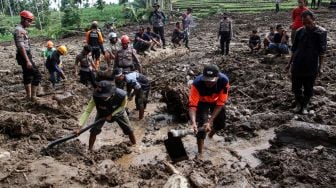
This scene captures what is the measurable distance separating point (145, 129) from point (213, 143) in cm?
172

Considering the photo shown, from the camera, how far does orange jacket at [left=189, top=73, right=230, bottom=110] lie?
5.98m

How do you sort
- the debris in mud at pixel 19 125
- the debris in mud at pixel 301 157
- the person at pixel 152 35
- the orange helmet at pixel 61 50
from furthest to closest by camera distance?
the person at pixel 152 35 < the orange helmet at pixel 61 50 < the debris in mud at pixel 19 125 < the debris in mud at pixel 301 157

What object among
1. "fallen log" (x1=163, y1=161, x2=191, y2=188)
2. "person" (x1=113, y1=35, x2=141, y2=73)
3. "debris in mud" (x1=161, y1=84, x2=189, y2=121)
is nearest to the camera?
"fallen log" (x1=163, y1=161, x2=191, y2=188)

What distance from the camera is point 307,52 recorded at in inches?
282

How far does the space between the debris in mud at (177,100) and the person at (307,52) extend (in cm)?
214

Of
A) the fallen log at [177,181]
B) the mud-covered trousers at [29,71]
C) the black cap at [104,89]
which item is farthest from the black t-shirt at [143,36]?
the fallen log at [177,181]

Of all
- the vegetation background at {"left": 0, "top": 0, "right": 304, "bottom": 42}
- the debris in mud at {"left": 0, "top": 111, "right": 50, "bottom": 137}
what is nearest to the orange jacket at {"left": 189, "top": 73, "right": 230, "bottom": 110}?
the debris in mud at {"left": 0, "top": 111, "right": 50, "bottom": 137}

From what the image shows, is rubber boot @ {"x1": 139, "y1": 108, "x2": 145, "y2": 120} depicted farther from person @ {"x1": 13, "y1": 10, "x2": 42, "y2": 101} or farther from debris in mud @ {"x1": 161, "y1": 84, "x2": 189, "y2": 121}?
person @ {"x1": 13, "y1": 10, "x2": 42, "y2": 101}

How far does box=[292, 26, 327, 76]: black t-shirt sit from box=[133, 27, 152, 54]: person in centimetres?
949

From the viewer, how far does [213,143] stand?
7.14 meters

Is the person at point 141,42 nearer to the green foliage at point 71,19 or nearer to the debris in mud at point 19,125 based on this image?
the debris in mud at point 19,125

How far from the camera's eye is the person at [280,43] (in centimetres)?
1341

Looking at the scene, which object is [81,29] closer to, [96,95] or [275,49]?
[275,49]

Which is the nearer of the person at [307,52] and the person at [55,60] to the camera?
the person at [307,52]
